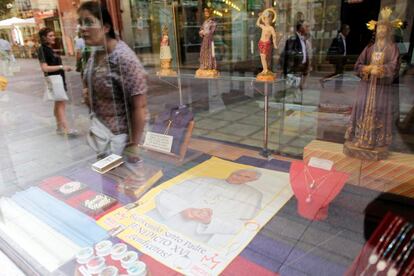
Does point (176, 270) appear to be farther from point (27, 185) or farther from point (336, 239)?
point (27, 185)

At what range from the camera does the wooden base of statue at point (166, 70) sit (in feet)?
5.00

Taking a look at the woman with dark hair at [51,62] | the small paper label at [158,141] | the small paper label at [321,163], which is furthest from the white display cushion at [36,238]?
the woman with dark hair at [51,62]

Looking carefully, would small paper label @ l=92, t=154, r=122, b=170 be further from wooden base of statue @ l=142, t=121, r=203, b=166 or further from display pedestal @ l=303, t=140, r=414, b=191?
display pedestal @ l=303, t=140, r=414, b=191

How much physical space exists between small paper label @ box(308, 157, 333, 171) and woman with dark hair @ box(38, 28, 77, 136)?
1.66m

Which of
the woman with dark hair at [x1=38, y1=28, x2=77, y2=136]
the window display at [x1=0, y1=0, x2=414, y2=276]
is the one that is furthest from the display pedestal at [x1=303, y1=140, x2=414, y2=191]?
the woman with dark hair at [x1=38, y1=28, x2=77, y2=136]

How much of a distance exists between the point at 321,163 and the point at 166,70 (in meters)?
0.93

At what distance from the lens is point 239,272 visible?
0.60 m

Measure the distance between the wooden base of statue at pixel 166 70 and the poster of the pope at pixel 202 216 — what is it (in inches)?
25.7

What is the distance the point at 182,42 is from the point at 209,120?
59 cm

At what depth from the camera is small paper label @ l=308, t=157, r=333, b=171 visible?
0.89 meters

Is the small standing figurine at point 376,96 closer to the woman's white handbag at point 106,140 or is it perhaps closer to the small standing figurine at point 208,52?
the small standing figurine at point 208,52

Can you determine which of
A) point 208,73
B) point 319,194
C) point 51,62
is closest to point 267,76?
point 208,73

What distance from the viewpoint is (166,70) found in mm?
1530

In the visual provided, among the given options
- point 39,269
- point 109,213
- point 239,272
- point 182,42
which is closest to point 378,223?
point 239,272
